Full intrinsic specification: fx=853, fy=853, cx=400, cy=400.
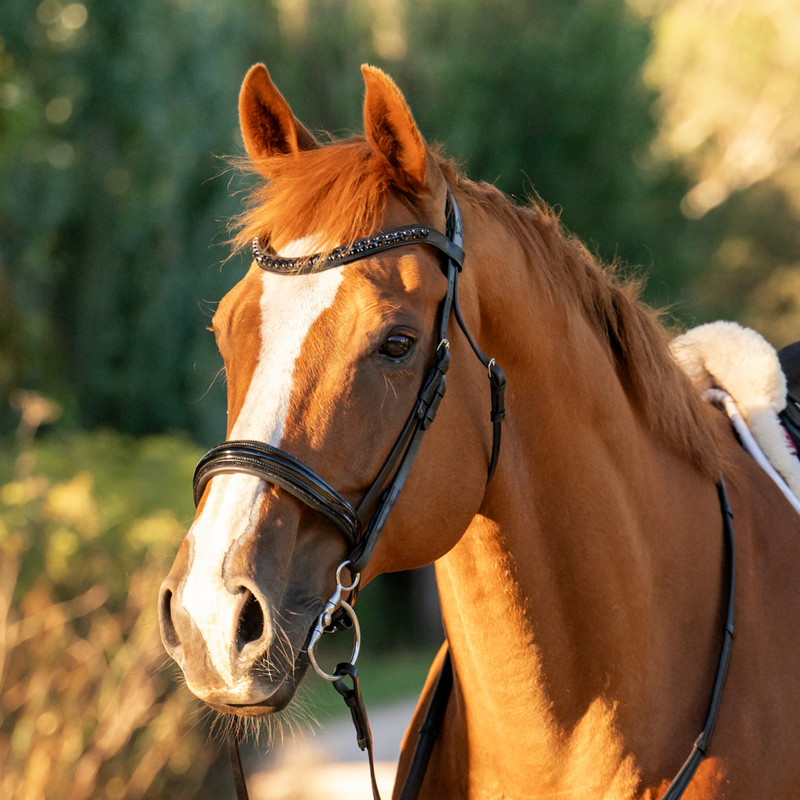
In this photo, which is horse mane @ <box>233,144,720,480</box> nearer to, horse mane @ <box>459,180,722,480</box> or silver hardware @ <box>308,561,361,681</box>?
horse mane @ <box>459,180,722,480</box>

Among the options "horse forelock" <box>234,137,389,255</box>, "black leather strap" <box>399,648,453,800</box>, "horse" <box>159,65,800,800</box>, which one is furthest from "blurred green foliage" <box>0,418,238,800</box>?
"horse forelock" <box>234,137,389,255</box>

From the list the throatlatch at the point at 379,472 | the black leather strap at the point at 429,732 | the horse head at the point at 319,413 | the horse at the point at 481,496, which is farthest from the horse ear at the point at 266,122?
the black leather strap at the point at 429,732

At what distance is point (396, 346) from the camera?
1630mm

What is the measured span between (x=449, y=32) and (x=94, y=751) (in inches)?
529

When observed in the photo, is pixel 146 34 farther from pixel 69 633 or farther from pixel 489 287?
pixel 489 287

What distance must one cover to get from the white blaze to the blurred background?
506 millimetres

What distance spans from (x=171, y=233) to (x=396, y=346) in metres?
8.53

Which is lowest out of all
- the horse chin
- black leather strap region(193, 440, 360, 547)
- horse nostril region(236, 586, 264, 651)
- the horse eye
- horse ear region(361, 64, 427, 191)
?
the horse chin

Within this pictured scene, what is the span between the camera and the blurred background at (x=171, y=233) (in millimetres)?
4141

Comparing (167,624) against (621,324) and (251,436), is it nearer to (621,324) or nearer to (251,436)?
(251,436)

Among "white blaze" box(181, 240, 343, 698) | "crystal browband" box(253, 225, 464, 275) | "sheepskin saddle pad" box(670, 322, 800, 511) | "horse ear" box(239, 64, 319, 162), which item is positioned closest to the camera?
"white blaze" box(181, 240, 343, 698)

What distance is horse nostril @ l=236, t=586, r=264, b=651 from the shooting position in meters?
1.43

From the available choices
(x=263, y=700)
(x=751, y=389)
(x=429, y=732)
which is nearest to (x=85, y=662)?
(x=429, y=732)

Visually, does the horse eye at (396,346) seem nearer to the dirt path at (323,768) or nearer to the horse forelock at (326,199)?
the horse forelock at (326,199)
